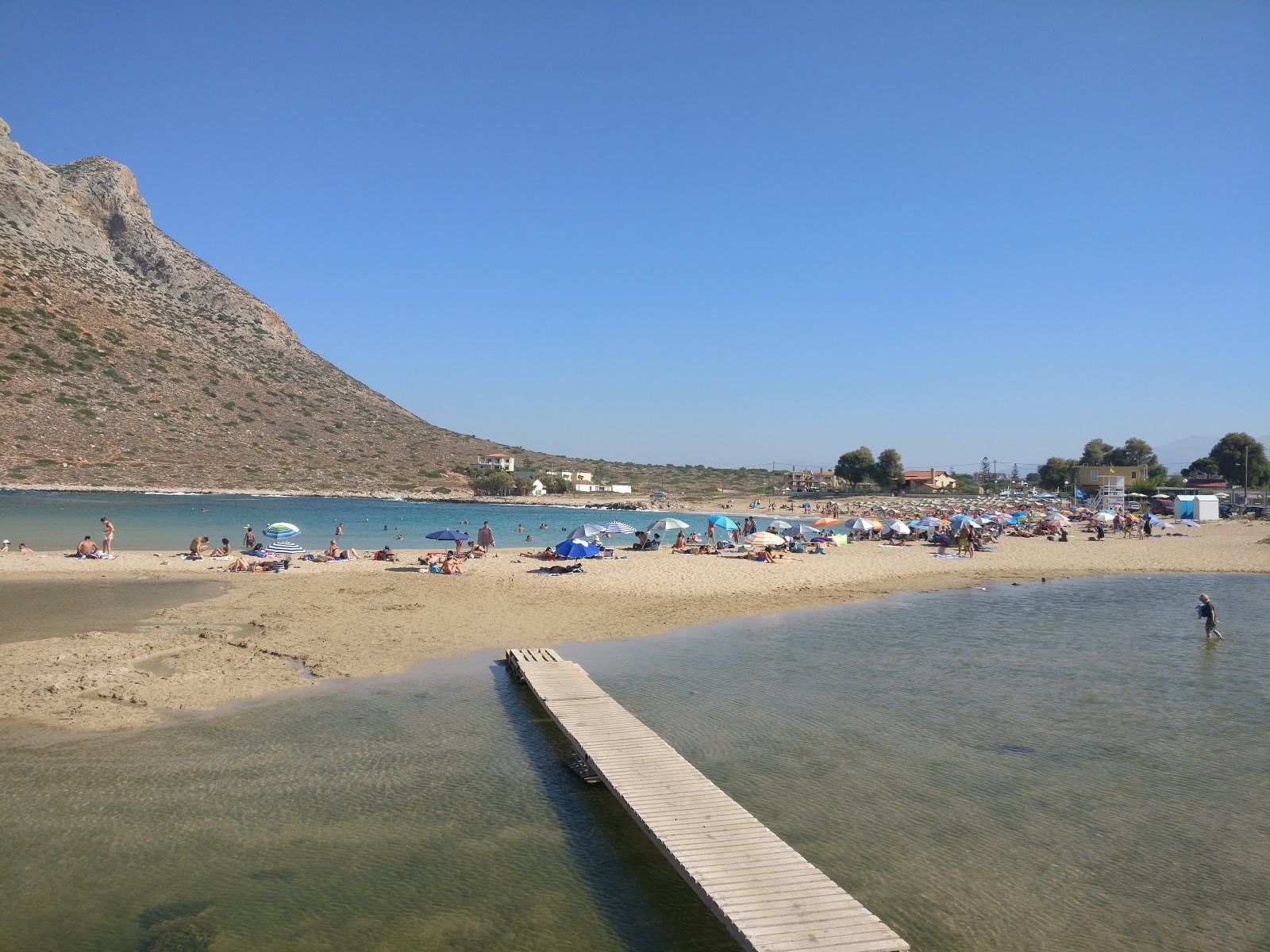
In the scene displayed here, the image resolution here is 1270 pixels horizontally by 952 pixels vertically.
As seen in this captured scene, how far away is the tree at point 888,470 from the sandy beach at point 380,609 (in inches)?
2795

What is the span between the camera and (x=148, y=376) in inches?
3332

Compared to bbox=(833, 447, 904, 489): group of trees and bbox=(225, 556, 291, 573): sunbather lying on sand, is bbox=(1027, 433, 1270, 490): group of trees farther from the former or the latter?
bbox=(225, 556, 291, 573): sunbather lying on sand

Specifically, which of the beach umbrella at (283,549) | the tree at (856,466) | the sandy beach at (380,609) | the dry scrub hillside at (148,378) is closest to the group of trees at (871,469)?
the tree at (856,466)

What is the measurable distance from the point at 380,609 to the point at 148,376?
7847 centimetres

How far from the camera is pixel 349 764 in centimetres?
1072

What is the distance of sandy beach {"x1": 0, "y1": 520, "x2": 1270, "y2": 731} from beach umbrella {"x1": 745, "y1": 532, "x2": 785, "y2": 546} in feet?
3.60

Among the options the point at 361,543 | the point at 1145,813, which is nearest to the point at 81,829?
the point at 1145,813

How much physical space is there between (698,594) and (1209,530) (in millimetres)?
45675

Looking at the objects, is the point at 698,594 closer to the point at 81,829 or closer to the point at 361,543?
the point at 81,829

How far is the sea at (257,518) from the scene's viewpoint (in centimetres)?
3975

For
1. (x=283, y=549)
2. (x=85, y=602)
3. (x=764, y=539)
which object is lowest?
(x=85, y=602)

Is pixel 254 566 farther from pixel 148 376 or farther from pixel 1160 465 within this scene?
pixel 1160 465

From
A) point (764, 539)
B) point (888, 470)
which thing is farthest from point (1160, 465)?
point (764, 539)

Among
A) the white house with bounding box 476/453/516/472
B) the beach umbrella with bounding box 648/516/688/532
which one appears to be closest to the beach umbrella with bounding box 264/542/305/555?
the beach umbrella with bounding box 648/516/688/532
